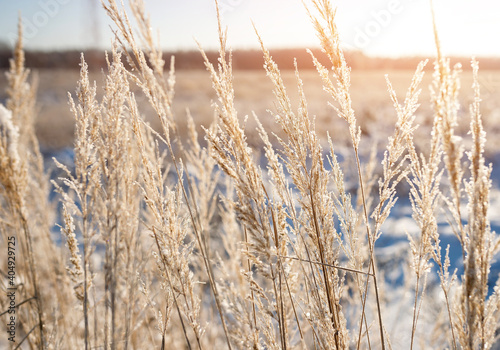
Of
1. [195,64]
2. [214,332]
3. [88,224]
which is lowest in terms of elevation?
[214,332]

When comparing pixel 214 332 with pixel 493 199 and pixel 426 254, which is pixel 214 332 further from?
pixel 493 199

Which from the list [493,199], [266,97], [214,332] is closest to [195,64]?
[266,97]

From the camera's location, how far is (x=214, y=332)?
7.95 feet

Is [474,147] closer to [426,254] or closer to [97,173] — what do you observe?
[426,254]

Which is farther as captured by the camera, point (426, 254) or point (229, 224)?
point (229, 224)

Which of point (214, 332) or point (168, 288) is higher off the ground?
point (168, 288)

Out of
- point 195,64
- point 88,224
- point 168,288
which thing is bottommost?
point 168,288

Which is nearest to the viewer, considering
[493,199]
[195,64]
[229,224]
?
[229,224]

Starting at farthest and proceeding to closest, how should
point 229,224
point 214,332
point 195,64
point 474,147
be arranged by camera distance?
1. point 195,64
2. point 214,332
3. point 229,224
4. point 474,147

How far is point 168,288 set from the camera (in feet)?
4.47

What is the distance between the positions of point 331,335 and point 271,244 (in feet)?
1.10

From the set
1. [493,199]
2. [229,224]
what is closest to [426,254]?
[229,224]

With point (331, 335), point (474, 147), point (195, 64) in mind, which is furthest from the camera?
point (195, 64)

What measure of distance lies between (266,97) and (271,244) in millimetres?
21699
